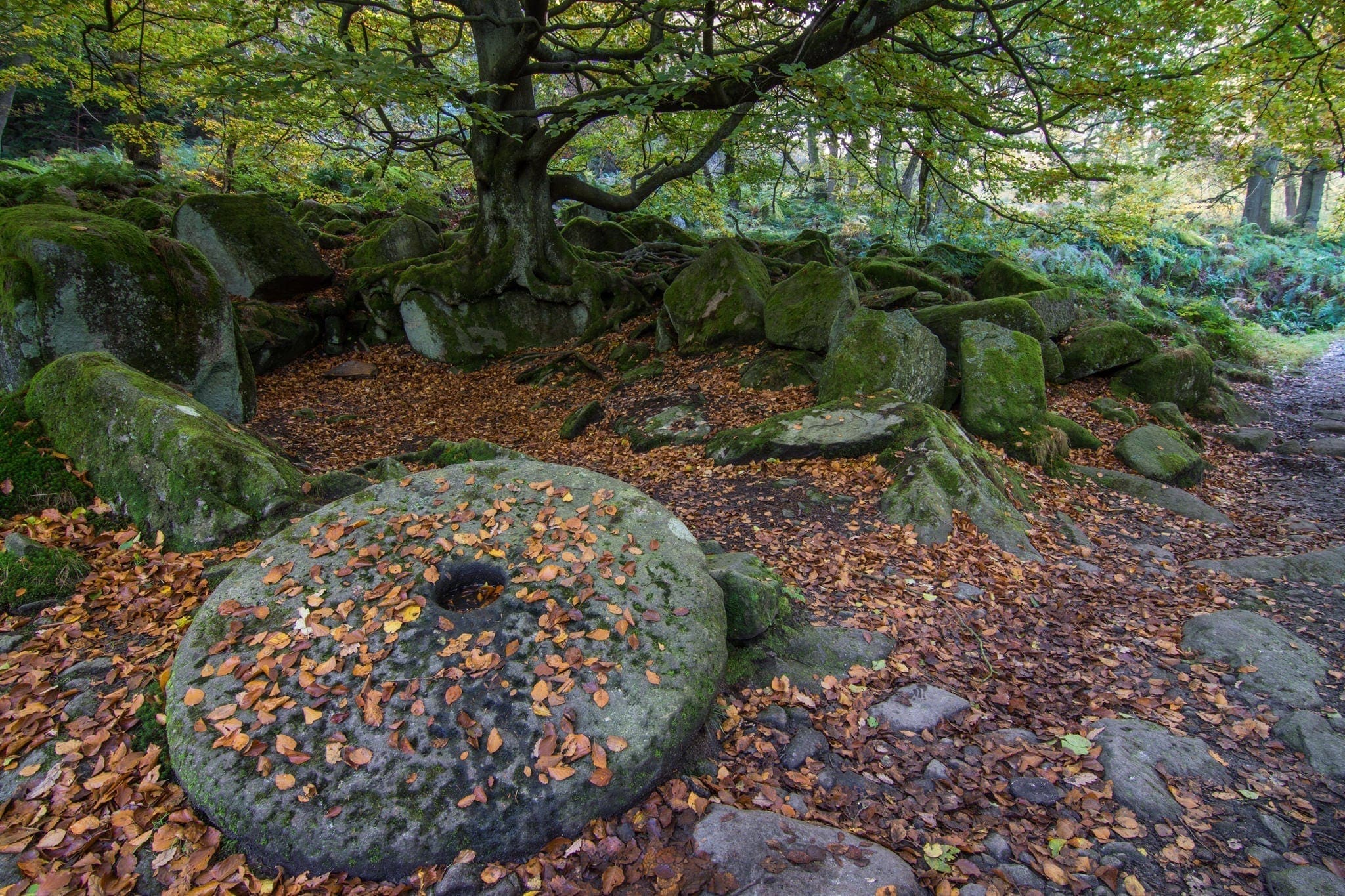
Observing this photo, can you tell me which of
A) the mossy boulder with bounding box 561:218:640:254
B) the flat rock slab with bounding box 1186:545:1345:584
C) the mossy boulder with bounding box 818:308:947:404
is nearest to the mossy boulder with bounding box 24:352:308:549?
the mossy boulder with bounding box 818:308:947:404

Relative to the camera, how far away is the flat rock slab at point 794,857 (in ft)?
7.87

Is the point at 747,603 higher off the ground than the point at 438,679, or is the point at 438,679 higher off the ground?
the point at 438,679

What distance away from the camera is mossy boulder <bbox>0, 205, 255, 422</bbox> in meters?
5.59

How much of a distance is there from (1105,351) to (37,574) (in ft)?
41.4

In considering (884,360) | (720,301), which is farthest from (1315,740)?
(720,301)

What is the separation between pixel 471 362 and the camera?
11.5 m

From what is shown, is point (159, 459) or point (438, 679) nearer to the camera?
point (438, 679)

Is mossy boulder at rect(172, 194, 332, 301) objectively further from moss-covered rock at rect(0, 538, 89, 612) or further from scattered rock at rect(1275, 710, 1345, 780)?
scattered rock at rect(1275, 710, 1345, 780)

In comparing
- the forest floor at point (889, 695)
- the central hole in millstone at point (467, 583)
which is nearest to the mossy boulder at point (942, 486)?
the forest floor at point (889, 695)

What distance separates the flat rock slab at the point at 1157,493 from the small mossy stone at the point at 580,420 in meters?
5.93

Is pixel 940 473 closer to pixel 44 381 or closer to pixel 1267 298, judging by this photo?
pixel 44 381

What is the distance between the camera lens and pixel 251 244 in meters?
10.9

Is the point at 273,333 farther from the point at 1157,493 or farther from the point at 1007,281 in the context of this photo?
the point at 1007,281

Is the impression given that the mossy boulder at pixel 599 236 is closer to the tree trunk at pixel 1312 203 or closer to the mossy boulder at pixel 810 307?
the mossy boulder at pixel 810 307
